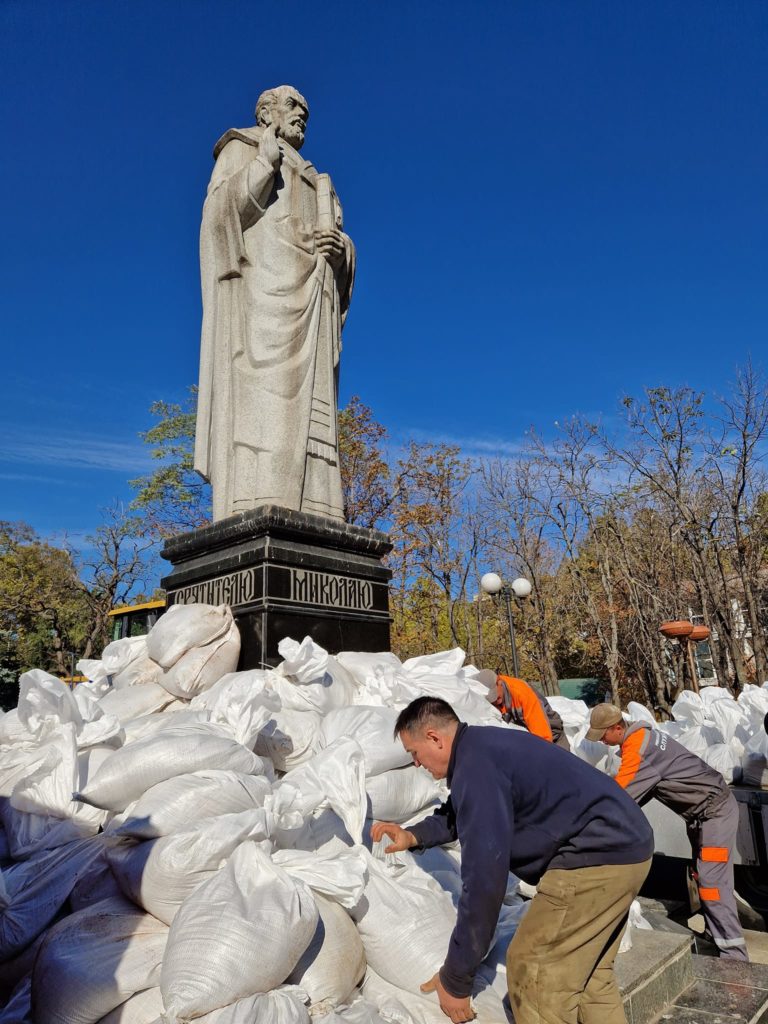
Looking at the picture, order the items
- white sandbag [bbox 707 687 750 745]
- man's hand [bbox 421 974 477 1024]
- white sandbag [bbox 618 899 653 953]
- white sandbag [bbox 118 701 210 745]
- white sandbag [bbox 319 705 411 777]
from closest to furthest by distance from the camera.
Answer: man's hand [bbox 421 974 477 1024] → white sandbag [bbox 618 899 653 953] → white sandbag [bbox 319 705 411 777] → white sandbag [bbox 118 701 210 745] → white sandbag [bbox 707 687 750 745]

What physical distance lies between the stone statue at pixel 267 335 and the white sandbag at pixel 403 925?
3.45 metres

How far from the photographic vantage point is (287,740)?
3.55 meters

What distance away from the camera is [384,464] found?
23.8 m

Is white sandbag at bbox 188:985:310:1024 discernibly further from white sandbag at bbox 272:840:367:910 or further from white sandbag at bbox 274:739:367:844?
white sandbag at bbox 274:739:367:844

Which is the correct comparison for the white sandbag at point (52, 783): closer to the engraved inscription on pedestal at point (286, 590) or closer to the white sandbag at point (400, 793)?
the white sandbag at point (400, 793)

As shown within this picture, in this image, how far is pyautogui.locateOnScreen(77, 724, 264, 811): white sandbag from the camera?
279 centimetres

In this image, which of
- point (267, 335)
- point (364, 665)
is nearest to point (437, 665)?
point (364, 665)

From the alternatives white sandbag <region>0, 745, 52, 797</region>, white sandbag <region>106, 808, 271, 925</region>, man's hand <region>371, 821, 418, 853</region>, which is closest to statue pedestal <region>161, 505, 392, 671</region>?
white sandbag <region>0, 745, 52, 797</region>

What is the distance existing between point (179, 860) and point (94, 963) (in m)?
0.35

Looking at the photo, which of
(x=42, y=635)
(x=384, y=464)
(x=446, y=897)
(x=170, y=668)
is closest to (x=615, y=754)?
(x=446, y=897)

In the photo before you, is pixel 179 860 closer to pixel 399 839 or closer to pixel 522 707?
pixel 399 839

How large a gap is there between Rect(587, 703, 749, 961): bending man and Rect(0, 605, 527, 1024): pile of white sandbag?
1.19 metres

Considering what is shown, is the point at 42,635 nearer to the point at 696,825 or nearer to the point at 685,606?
the point at 685,606

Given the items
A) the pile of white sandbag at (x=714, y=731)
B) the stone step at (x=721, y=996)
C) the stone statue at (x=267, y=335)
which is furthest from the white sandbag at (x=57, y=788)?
the pile of white sandbag at (x=714, y=731)
